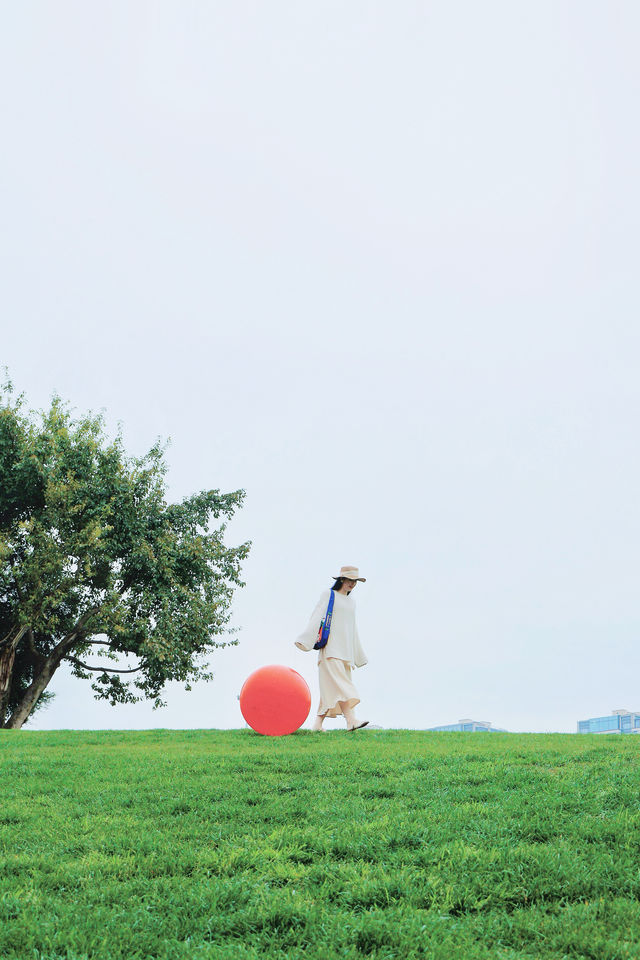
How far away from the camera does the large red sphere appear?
14.5 metres

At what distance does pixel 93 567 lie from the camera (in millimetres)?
28297

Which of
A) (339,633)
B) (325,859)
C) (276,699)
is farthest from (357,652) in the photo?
(325,859)

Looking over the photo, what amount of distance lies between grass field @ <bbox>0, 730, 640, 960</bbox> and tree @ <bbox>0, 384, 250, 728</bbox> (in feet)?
55.9

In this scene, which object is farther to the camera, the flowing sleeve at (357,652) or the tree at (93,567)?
the tree at (93,567)

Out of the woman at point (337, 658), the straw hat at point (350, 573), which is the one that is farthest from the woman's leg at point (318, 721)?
the straw hat at point (350, 573)

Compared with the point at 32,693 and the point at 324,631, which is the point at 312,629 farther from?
the point at 32,693

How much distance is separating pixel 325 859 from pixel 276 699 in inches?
333

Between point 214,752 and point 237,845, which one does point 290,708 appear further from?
point 237,845

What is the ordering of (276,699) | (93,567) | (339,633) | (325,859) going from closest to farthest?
(325,859) → (276,699) → (339,633) → (93,567)

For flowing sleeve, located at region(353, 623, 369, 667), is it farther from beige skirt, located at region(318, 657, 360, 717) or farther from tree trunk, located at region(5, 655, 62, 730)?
tree trunk, located at region(5, 655, 62, 730)

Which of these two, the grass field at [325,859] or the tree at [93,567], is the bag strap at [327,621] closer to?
the grass field at [325,859]

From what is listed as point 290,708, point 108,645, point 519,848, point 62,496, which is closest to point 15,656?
point 108,645

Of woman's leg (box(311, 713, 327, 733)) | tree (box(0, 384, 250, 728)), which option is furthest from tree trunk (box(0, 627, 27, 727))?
woman's leg (box(311, 713, 327, 733))

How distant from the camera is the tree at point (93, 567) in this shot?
27.5 m
